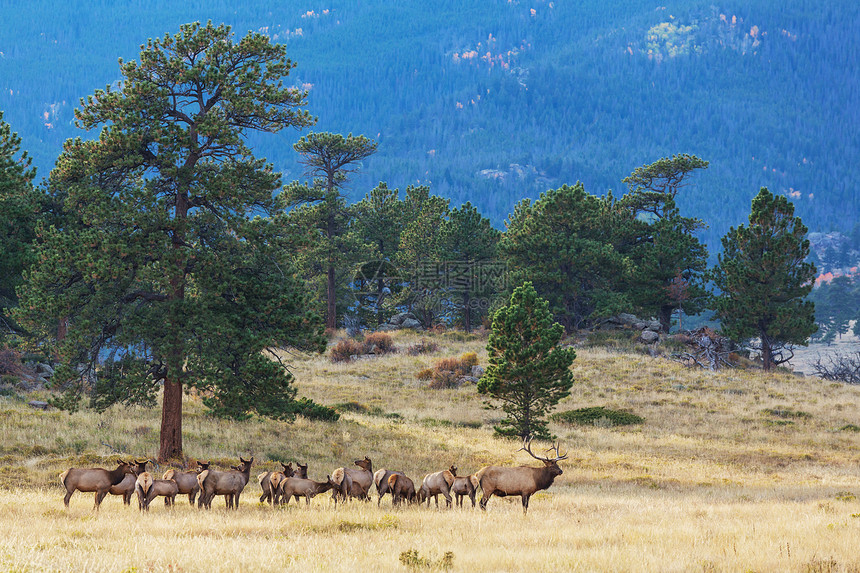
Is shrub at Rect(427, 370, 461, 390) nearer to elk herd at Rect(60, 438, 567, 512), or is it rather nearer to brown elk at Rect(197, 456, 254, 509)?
elk herd at Rect(60, 438, 567, 512)

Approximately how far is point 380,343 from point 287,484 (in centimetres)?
4069

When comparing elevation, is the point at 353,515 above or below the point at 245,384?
below

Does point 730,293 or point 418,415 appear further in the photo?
point 730,293

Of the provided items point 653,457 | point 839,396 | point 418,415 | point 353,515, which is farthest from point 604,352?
point 353,515

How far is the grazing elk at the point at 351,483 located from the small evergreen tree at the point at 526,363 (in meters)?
13.5

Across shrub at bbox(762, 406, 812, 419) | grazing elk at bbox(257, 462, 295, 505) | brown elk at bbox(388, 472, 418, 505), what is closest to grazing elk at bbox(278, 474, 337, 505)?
grazing elk at bbox(257, 462, 295, 505)

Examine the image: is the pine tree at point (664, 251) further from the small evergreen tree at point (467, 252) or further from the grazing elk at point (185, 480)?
the grazing elk at point (185, 480)

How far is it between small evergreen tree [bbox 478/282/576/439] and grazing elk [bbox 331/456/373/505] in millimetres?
13504

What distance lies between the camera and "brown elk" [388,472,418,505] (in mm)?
15781

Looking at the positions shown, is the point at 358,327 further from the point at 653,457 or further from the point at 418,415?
the point at 653,457

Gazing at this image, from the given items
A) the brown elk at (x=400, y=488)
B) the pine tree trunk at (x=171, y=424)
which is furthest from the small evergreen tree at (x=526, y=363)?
the brown elk at (x=400, y=488)

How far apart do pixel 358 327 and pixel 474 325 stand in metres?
10.7

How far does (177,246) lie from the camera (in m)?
20.4

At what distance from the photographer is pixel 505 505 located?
16.2 metres
